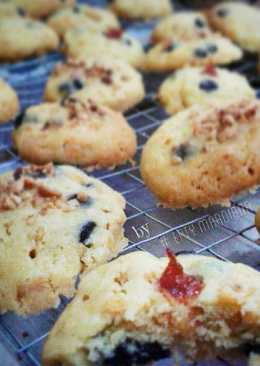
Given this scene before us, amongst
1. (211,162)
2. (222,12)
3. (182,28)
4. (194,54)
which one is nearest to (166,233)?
(211,162)

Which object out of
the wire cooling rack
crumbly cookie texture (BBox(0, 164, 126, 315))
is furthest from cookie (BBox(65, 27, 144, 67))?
crumbly cookie texture (BBox(0, 164, 126, 315))

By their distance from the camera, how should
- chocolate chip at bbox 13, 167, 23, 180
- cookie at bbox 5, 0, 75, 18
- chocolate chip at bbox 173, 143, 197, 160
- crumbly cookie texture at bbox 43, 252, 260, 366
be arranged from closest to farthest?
1. crumbly cookie texture at bbox 43, 252, 260, 366
2. chocolate chip at bbox 13, 167, 23, 180
3. chocolate chip at bbox 173, 143, 197, 160
4. cookie at bbox 5, 0, 75, 18

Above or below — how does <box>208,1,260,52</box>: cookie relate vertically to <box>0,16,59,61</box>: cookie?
below

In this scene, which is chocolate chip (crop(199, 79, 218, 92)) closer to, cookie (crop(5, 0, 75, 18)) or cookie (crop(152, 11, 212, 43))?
cookie (crop(152, 11, 212, 43))

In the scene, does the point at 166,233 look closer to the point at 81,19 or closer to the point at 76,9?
the point at 81,19

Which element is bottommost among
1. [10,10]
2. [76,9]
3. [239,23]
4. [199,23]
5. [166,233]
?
[239,23]

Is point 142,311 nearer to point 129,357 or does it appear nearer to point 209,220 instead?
point 129,357

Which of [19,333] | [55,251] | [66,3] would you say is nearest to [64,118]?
[55,251]

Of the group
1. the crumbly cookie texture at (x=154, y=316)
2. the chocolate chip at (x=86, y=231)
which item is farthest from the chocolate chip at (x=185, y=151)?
the crumbly cookie texture at (x=154, y=316)
